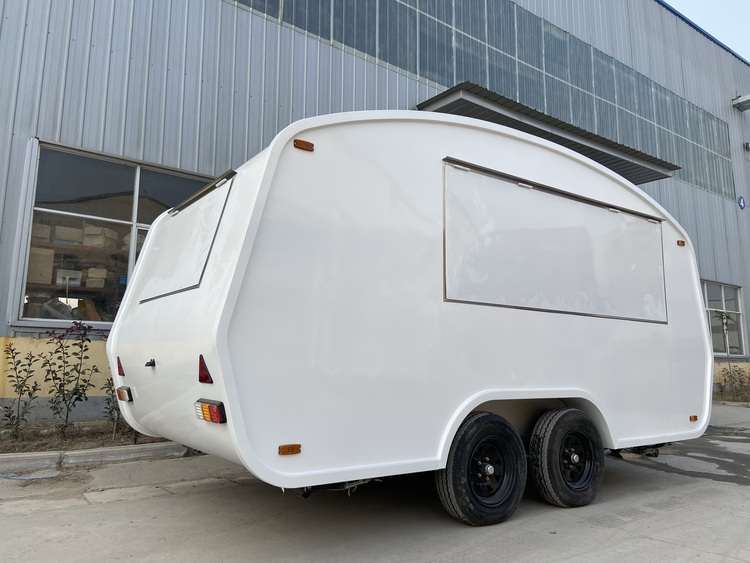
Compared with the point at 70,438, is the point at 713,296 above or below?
above

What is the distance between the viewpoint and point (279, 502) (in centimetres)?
522

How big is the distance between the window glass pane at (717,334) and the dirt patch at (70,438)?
19039mm

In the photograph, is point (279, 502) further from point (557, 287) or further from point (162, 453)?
point (557, 287)

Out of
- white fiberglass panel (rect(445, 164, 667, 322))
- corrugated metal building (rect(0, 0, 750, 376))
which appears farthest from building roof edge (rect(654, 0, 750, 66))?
white fiberglass panel (rect(445, 164, 667, 322))

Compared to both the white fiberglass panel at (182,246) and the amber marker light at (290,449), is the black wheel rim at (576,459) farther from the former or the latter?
the white fiberglass panel at (182,246)

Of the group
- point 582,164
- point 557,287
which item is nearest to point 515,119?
point 582,164

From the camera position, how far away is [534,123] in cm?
1234

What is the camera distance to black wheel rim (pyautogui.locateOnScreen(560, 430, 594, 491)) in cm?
513

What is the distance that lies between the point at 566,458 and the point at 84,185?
7674 millimetres

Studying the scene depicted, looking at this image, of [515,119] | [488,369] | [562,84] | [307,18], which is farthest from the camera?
[562,84]

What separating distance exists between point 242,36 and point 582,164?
22.9 ft

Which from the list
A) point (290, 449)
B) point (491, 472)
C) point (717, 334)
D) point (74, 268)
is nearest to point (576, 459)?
point (491, 472)

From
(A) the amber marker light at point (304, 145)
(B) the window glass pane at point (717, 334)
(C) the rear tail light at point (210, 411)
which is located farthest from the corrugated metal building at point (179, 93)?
(B) the window glass pane at point (717, 334)

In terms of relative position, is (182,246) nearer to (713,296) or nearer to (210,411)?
(210,411)
